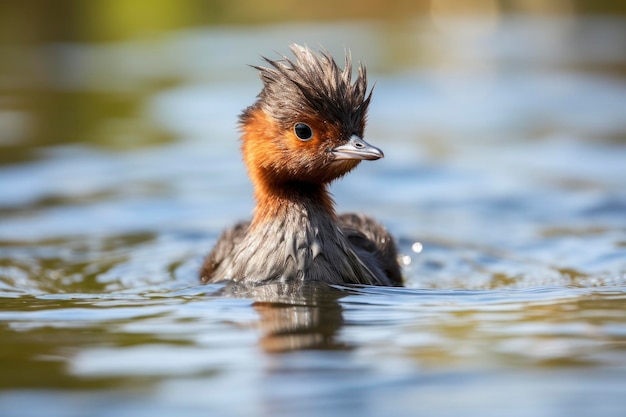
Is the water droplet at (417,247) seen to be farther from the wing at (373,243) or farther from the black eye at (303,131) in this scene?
the black eye at (303,131)

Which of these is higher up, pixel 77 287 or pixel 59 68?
pixel 59 68

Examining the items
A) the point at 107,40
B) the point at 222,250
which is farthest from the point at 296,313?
the point at 107,40

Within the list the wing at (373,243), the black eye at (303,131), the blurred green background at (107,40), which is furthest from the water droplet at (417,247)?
the blurred green background at (107,40)

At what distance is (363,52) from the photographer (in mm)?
24281

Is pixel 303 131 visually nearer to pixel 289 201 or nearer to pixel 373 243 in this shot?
pixel 289 201

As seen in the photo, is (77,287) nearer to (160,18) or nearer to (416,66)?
(416,66)

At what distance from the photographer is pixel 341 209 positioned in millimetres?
12844

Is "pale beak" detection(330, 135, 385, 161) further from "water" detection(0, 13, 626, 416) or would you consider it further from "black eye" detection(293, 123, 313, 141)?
"water" detection(0, 13, 626, 416)

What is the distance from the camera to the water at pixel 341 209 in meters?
5.07

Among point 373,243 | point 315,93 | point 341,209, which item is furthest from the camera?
point 341,209

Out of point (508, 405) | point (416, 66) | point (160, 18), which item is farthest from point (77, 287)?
point (160, 18)

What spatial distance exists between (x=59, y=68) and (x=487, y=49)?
384 inches

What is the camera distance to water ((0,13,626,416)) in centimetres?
507

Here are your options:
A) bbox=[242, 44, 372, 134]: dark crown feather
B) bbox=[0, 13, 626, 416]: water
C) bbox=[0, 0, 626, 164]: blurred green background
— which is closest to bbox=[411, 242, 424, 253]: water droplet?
bbox=[0, 13, 626, 416]: water
